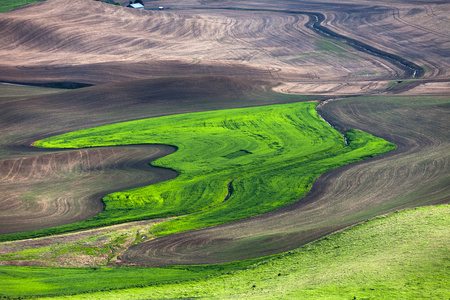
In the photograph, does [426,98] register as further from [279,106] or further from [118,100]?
[118,100]

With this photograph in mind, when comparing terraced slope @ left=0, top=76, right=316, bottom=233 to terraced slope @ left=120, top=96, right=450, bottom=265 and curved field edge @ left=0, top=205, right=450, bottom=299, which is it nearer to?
terraced slope @ left=120, top=96, right=450, bottom=265

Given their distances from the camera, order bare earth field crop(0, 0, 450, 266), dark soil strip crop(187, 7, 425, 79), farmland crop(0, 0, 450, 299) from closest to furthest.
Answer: farmland crop(0, 0, 450, 299), bare earth field crop(0, 0, 450, 266), dark soil strip crop(187, 7, 425, 79)

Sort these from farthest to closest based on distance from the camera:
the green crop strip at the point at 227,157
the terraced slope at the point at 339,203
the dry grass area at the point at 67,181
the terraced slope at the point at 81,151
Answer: the terraced slope at the point at 81,151 → the green crop strip at the point at 227,157 → the dry grass area at the point at 67,181 → the terraced slope at the point at 339,203

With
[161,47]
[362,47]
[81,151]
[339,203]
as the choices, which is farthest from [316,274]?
[362,47]

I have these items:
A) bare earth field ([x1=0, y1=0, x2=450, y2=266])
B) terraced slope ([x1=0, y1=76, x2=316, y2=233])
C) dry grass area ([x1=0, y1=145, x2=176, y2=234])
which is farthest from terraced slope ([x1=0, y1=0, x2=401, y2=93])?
dry grass area ([x1=0, y1=145, x2=176, y2=234])

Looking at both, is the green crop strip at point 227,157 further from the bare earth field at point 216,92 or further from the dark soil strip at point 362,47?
the dark soil strip at point 362,47

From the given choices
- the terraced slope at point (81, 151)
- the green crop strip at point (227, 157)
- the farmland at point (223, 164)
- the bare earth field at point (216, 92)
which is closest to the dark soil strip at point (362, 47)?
the farmland at point (223, 164)
